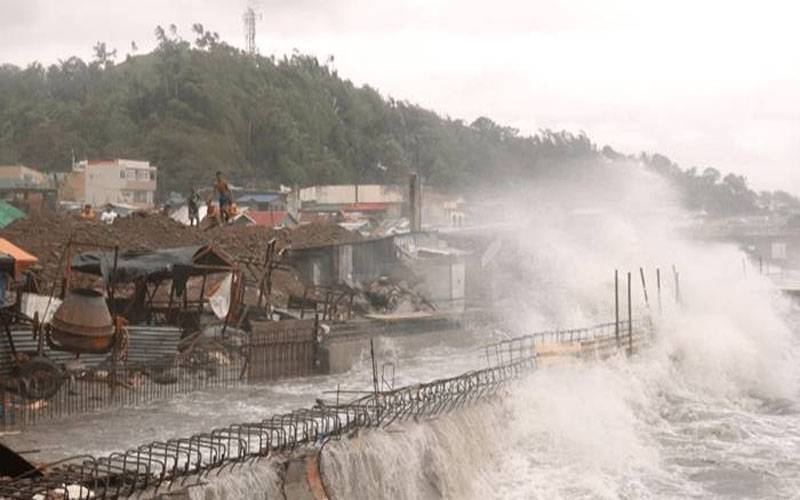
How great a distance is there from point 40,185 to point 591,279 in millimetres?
29532

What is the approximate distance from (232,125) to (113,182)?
23.2m

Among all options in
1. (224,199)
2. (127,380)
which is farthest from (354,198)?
(127,380)

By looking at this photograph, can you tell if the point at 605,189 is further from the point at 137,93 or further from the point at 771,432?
the point at 771,432

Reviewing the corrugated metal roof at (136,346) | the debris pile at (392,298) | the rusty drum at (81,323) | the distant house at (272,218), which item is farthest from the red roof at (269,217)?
the rusty drum at (81,323)

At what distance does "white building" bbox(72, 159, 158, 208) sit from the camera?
58688 mm

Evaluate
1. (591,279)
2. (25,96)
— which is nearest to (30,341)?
(591,279)

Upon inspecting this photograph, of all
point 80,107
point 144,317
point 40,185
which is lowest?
point 144,317

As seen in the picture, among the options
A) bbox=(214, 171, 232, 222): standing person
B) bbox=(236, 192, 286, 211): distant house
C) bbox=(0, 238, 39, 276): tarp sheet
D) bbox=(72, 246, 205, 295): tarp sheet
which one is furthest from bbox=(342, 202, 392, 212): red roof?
bbox=(0, 238, 39, 276): tarp sheet

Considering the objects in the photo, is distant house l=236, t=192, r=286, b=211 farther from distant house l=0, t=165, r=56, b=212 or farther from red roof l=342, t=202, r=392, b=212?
distant house l=0, t=165, r=56, b=212

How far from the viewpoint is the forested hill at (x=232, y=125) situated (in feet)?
244

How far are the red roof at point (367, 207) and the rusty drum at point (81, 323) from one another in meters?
47.9

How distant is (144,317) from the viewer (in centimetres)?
2325

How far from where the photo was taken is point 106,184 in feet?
193

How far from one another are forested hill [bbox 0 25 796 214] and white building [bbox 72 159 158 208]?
21.5ft
